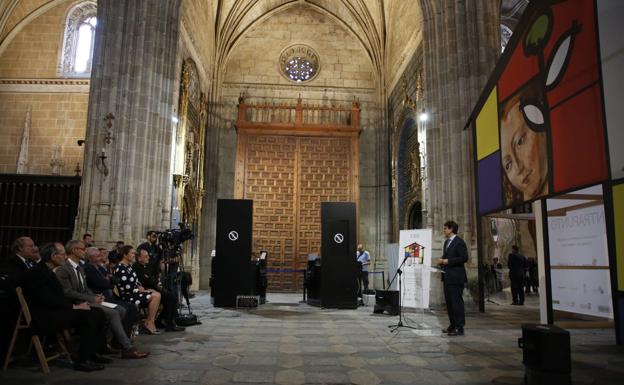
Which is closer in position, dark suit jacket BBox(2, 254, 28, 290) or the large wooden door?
dark suit jacket BBox(2, 254, 28, 290)

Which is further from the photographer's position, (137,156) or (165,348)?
(137,156)

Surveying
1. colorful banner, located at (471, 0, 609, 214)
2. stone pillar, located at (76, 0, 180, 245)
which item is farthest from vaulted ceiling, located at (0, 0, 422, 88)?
colorful banner, located at (471, 0, 609, 214)

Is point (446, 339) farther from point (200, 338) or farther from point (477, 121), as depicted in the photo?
point (477, 121)

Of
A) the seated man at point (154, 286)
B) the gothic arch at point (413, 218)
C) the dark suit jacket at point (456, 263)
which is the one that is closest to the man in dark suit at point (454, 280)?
the dark suit jacket at point (456, 263)

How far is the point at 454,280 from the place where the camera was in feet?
20.1

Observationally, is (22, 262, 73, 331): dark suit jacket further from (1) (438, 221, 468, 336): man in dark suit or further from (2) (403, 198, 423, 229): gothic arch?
(2) (403, 198, 423, 229): gothic arch

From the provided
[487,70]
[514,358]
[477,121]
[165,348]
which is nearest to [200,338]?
[165,348]

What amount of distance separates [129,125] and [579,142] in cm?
908

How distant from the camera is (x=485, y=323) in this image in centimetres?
719

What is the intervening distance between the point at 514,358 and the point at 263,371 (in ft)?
8.56

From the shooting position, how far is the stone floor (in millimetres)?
3662

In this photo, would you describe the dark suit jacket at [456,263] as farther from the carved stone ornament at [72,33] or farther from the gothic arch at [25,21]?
the gothic arch at [25,21]

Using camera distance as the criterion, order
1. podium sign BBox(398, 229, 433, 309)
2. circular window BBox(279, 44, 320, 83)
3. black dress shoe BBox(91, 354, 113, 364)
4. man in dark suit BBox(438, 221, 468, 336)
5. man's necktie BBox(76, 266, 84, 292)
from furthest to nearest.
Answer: circular window BBox(279, 44, 320, 83) < podium sign BBox(398, 229, 433, 309) < man in dark suit BBox(438, 221, 468, 336) < man's necktie BBox(76, 266, 84, 292) < black dress shoe BBox(91, 354, 113, 364)

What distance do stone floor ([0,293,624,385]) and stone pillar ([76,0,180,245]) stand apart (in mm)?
4129
